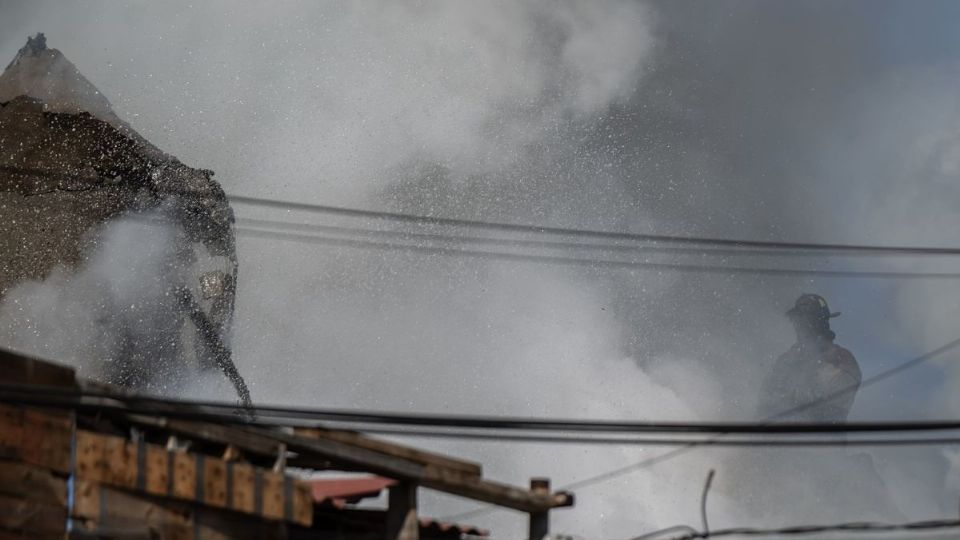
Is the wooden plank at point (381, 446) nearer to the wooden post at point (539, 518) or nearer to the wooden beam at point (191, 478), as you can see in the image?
the wooden beam at point (191, 478)

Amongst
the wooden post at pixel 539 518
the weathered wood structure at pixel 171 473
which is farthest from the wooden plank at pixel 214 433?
the wooden post at pixel 539 518

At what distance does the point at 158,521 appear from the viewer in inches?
438

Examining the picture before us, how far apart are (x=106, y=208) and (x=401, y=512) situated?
14.6 meters

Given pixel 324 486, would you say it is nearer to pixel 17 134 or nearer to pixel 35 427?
pixel 35 427

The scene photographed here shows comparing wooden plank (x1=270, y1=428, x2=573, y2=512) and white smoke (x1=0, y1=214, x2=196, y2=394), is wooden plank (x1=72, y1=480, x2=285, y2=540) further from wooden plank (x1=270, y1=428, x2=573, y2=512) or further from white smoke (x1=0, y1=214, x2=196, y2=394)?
white smoke (x1=0, y1=214, x2=196, y2=394)

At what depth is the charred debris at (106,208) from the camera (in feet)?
79.6

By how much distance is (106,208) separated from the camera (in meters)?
24.8

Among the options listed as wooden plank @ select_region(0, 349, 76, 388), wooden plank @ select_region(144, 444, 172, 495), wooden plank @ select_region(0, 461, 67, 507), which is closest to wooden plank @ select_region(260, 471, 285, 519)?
wooden plank @ select_region(144, 444, 172, 495)

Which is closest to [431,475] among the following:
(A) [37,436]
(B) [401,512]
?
(B) [401,512]

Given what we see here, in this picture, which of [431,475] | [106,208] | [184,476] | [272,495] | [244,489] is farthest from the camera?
[106,208]

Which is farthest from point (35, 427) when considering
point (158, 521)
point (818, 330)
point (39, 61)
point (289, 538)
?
point (818, 330)

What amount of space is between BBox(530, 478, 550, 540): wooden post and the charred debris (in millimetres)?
14017

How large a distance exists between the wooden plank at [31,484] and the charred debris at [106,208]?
46.8 ft

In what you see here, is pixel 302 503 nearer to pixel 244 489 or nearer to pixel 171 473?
pixel 244 489
